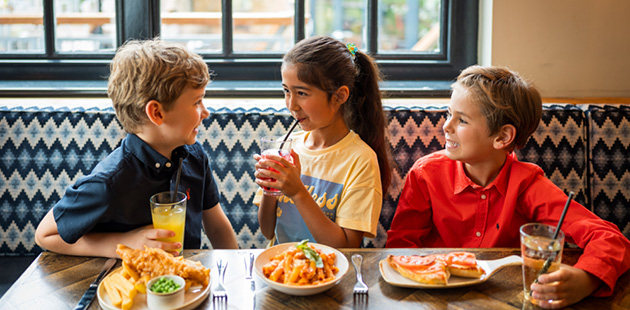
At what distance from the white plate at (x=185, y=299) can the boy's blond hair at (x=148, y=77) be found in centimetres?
60

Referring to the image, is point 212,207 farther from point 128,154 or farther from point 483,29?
point 483,29

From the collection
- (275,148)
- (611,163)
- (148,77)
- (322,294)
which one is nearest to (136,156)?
(148,77)

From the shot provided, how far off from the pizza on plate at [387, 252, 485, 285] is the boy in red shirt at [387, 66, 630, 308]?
0.43 meters

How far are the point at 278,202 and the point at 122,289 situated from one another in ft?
2.74

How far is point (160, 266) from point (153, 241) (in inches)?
7.1

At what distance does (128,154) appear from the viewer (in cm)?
170

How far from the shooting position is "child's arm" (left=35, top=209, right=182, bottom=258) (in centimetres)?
Answer: 147

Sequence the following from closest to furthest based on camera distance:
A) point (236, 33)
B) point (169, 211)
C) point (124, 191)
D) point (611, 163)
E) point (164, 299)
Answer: point (164, 299) → point (169, 211) → point (124, 191) → point (611, 163) → point (236, 33)

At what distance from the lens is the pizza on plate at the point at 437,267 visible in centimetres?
135

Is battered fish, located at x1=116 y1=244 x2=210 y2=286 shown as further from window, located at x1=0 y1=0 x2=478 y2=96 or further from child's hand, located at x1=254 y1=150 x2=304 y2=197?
window, located at x1=0 y1=0 x2=478 y2=96

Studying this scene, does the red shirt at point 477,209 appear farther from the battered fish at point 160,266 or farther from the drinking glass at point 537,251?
→ the battered fish at point 160,266

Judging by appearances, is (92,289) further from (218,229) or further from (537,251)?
(537,251)

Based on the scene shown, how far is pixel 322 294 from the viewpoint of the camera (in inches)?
52.1

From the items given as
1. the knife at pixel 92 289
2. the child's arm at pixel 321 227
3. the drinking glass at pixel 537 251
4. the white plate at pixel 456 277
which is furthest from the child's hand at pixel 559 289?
the knife at pixel 92 289
